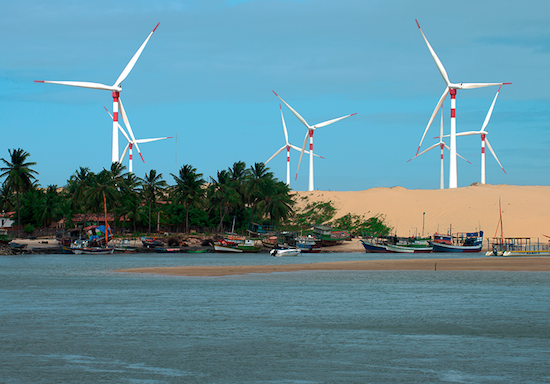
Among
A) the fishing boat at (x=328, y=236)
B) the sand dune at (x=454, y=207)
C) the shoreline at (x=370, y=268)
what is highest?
the sand dune at (x=454, y=207)

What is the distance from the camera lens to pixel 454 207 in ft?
533

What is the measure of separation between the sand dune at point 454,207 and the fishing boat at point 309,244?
3713cm

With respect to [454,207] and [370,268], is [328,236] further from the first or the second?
[454,207]

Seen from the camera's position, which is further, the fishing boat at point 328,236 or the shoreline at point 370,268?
the fishing boat at point 328,236

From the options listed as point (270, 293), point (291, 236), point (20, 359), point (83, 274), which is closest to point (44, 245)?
point (291, 236)

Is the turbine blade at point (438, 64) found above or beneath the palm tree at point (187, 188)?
above

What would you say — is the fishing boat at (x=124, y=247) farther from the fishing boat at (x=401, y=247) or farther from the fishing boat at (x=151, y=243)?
the fishing boat at (x=401, y=247)

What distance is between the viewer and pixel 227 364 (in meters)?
21.0

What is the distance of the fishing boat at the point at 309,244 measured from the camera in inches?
4405

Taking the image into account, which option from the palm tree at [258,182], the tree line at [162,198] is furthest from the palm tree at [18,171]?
the palm tree at [258,182]

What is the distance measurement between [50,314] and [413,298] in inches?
864

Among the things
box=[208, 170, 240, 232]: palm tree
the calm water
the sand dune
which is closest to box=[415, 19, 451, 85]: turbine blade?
the sand dune

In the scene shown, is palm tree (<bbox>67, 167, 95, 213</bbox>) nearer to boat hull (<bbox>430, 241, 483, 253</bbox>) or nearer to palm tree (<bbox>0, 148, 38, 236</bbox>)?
palm tree (<bbox>0, 148, 38, 236</bbox>)

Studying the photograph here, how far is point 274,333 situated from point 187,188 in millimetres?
100746
